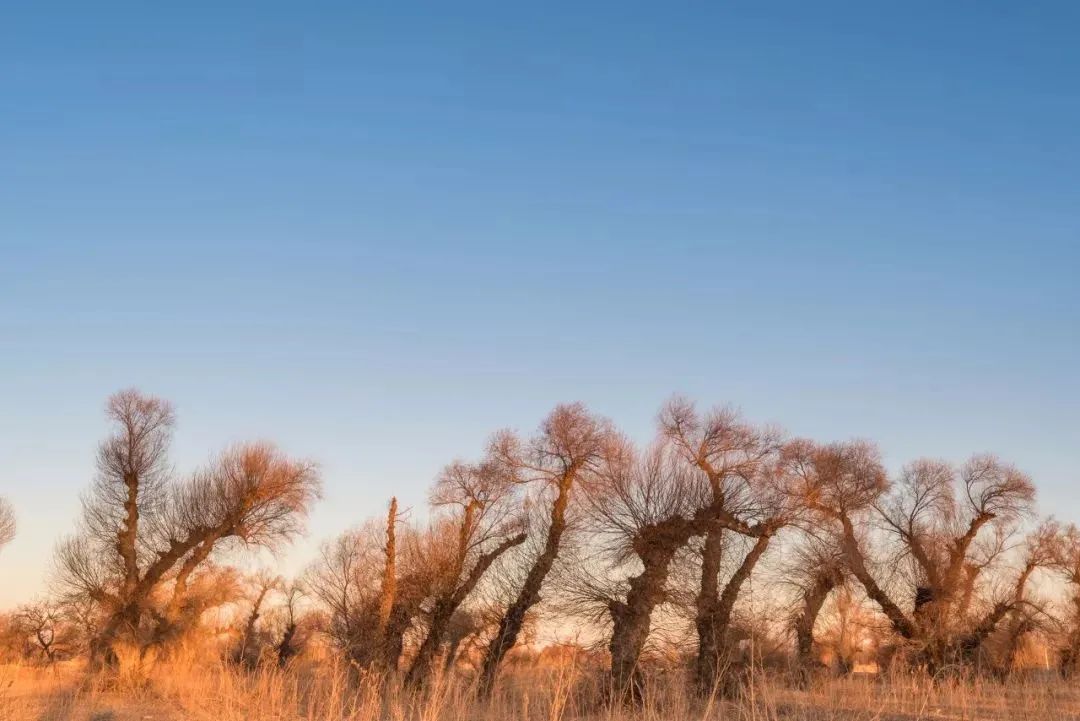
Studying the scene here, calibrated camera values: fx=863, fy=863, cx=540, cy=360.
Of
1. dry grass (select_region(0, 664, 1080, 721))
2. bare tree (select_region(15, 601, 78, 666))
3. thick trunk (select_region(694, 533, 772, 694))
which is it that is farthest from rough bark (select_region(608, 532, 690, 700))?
bare tree (select_region(15, 601, 78, 666))

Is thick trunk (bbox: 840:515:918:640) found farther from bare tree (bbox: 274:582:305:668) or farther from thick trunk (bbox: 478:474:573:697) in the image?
bare tree (bbox: 274:582:305:668)

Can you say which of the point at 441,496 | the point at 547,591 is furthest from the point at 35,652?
the point at 547,591

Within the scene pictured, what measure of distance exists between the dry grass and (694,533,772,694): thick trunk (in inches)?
129

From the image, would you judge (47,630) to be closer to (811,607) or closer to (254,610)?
(254,610)

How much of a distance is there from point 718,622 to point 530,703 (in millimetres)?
11735

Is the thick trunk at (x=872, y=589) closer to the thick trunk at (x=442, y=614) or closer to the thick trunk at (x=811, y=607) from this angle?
the thick trunk at (x=811, y=607)

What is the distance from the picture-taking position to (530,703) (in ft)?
41.8

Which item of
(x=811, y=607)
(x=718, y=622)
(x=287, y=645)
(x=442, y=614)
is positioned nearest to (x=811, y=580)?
(x=811, y=607)

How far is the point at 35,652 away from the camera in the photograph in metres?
47.0

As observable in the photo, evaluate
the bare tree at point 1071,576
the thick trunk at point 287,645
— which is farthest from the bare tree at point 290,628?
the bare tree at point 1071,576

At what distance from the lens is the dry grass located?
10343 millimetres

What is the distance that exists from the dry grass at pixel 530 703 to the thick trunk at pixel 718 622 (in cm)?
328

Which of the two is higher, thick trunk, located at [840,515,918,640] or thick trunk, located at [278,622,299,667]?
thick trunk, located at [840,515,918,640]

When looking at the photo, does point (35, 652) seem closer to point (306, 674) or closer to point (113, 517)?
point (113, 517)
